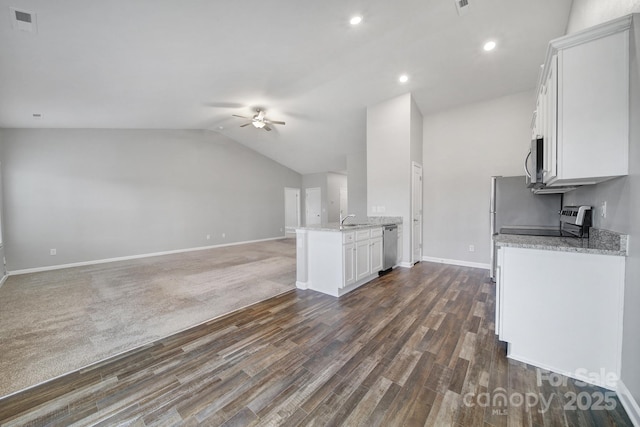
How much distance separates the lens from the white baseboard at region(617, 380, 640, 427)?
1.27 meters

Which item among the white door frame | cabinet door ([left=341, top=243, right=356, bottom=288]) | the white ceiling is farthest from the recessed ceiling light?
cabinet door ([left=341, top=243, right=356, bottom=288])

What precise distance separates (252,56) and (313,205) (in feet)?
22.7

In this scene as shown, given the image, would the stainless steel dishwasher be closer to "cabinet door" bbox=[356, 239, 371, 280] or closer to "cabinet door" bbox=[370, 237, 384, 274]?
"cabinet door" bbox=[370, 237, 384, 274]

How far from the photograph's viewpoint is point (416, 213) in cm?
497

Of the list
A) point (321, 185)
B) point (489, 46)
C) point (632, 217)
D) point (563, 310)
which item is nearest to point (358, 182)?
point (321, 185)

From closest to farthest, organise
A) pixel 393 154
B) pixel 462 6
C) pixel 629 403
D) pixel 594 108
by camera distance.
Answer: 1. pixel 629 403
2. pixel 594 108
3. pixel 462 6
4. pixel 393 154

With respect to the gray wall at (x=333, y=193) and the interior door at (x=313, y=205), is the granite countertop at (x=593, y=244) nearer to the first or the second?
the gray wall at (x=333, y=193)

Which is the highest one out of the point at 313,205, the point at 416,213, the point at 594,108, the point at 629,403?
the point at 594,108

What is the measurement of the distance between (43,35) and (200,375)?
3.44 meters

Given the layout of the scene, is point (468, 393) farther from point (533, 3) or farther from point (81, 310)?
point (81, 310)

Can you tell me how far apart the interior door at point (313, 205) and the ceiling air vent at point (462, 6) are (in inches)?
287

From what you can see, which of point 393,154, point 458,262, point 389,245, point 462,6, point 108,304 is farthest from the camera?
point 458,262

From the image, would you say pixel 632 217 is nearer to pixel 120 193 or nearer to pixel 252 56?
pixel 252 56

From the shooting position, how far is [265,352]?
2.00 meters
